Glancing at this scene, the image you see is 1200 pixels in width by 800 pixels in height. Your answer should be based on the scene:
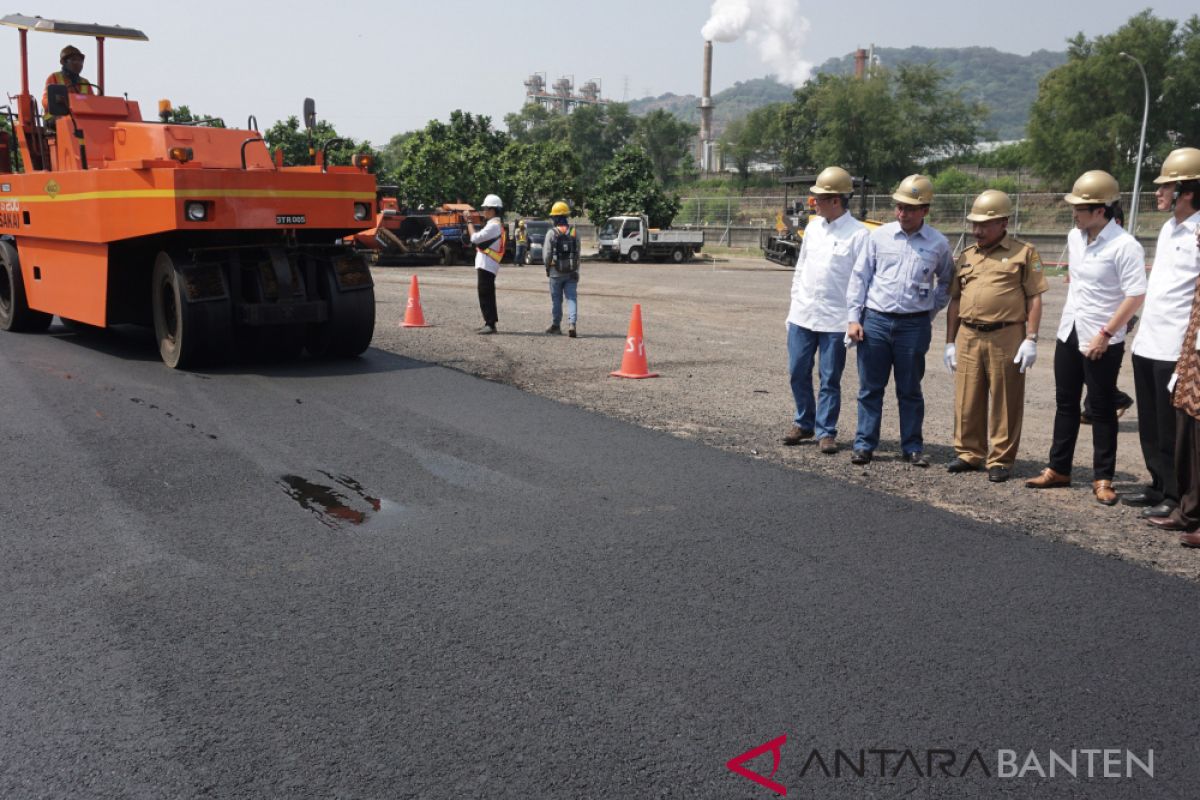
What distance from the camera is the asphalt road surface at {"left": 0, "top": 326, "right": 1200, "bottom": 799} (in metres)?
3.28

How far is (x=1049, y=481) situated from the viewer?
6.70 meters

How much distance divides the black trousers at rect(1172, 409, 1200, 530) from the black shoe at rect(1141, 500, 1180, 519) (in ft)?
0.53

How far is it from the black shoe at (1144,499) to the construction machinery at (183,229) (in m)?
7.62

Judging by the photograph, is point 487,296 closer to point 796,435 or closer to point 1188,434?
point 796,435

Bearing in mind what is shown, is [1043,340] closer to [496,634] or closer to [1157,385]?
[1157,385]

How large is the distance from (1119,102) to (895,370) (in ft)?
229

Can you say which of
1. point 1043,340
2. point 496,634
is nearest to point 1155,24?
point 1043,340

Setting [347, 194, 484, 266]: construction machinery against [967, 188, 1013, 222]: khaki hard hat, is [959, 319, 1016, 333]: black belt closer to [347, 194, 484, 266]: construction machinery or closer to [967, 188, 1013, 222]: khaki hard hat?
[967, 188, 1013, 222]: khaki hard hat

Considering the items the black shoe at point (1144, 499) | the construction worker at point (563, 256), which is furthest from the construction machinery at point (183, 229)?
the black shoe at point (1144, 499)

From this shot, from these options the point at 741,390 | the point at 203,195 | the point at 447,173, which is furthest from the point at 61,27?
the point at 447,173

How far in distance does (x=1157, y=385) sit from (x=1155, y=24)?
242 feet

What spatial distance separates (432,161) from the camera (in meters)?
50.5

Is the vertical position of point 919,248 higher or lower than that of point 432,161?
lower

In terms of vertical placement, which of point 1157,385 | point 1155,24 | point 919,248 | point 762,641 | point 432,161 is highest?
point 1155,24
